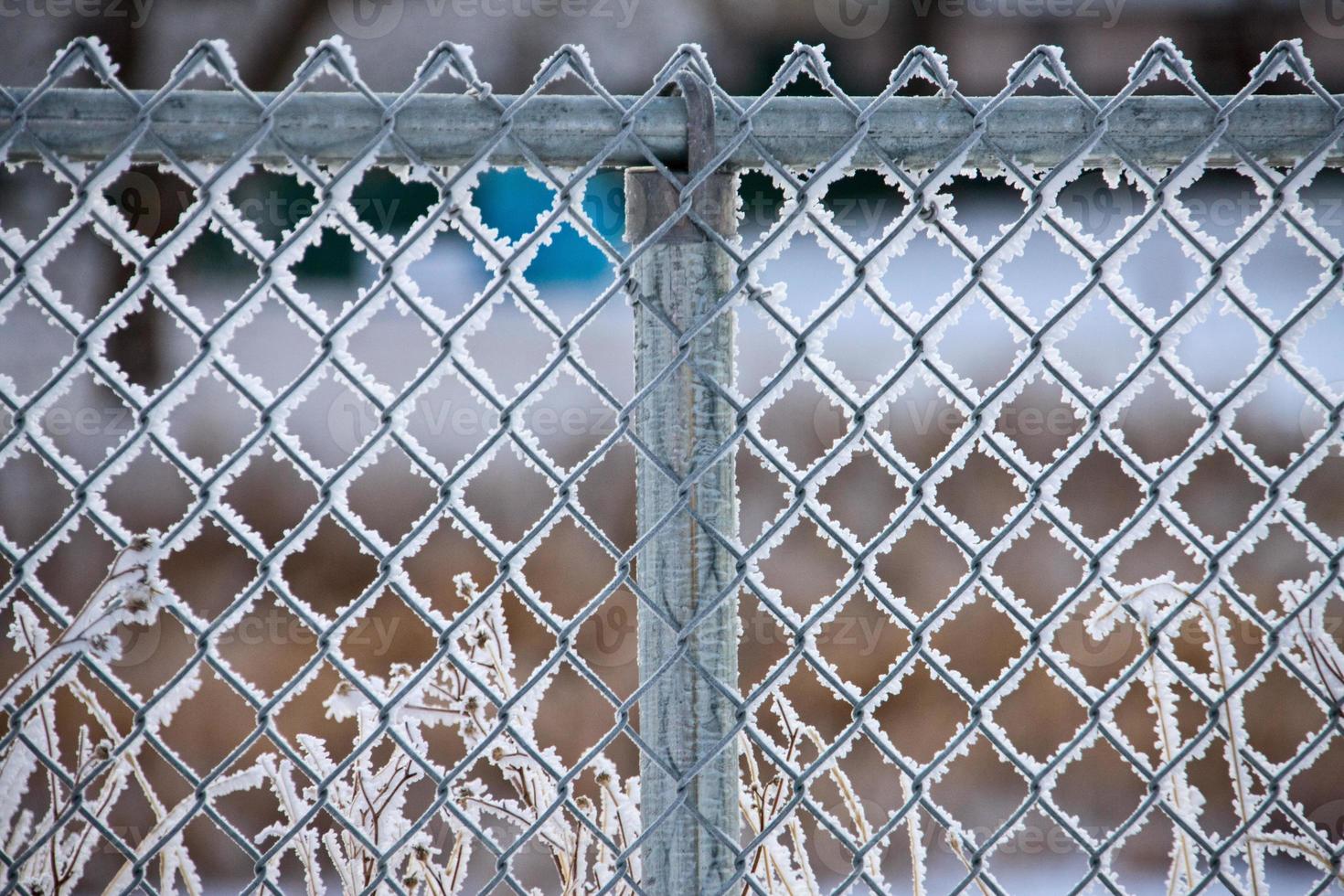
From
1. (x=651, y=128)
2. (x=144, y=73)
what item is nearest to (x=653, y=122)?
(x=651, y=128)

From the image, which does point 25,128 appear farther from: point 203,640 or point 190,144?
point 203,640

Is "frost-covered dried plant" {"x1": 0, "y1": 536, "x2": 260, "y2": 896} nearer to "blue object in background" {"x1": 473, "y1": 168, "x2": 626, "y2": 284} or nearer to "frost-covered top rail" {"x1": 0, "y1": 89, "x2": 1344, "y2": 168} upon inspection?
"frost-covered top rail" {"x1": 0, "y1": 89, "x2": 1344, "y2": 168}

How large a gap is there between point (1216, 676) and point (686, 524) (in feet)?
2.56

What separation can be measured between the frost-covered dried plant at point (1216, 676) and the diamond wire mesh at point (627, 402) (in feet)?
0.04

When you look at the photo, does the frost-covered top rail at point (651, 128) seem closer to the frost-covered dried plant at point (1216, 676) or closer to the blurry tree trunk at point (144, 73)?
the frost-covered dried plant at point (1216, 676)

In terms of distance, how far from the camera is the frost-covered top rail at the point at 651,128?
0.86 m

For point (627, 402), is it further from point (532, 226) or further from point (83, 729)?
point (532, 226)

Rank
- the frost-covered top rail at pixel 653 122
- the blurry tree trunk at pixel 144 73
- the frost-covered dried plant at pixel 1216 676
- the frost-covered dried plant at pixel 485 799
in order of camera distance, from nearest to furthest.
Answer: the frost-covered top rail at pixel 653 122 < the frost-covered dried plant at pixel 1216 676 < the frost-covered dried plant at pixel 485 799 < the blurry tree trunk at pixel 144 73

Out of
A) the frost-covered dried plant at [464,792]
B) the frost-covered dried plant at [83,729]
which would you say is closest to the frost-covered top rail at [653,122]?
the frost-covered dried plant at [83,729]

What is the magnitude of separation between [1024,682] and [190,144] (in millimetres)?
3380

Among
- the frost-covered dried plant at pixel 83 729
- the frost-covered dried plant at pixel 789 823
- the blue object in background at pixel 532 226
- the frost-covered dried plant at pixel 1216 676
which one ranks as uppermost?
the blue object in background at pixel 532 226

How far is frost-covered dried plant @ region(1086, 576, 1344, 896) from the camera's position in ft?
3.42

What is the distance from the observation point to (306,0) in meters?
3.69

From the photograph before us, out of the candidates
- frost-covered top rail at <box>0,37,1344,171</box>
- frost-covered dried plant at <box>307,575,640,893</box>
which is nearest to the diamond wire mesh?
frost-covered top rail at <box>0,37,1344,171</box>
